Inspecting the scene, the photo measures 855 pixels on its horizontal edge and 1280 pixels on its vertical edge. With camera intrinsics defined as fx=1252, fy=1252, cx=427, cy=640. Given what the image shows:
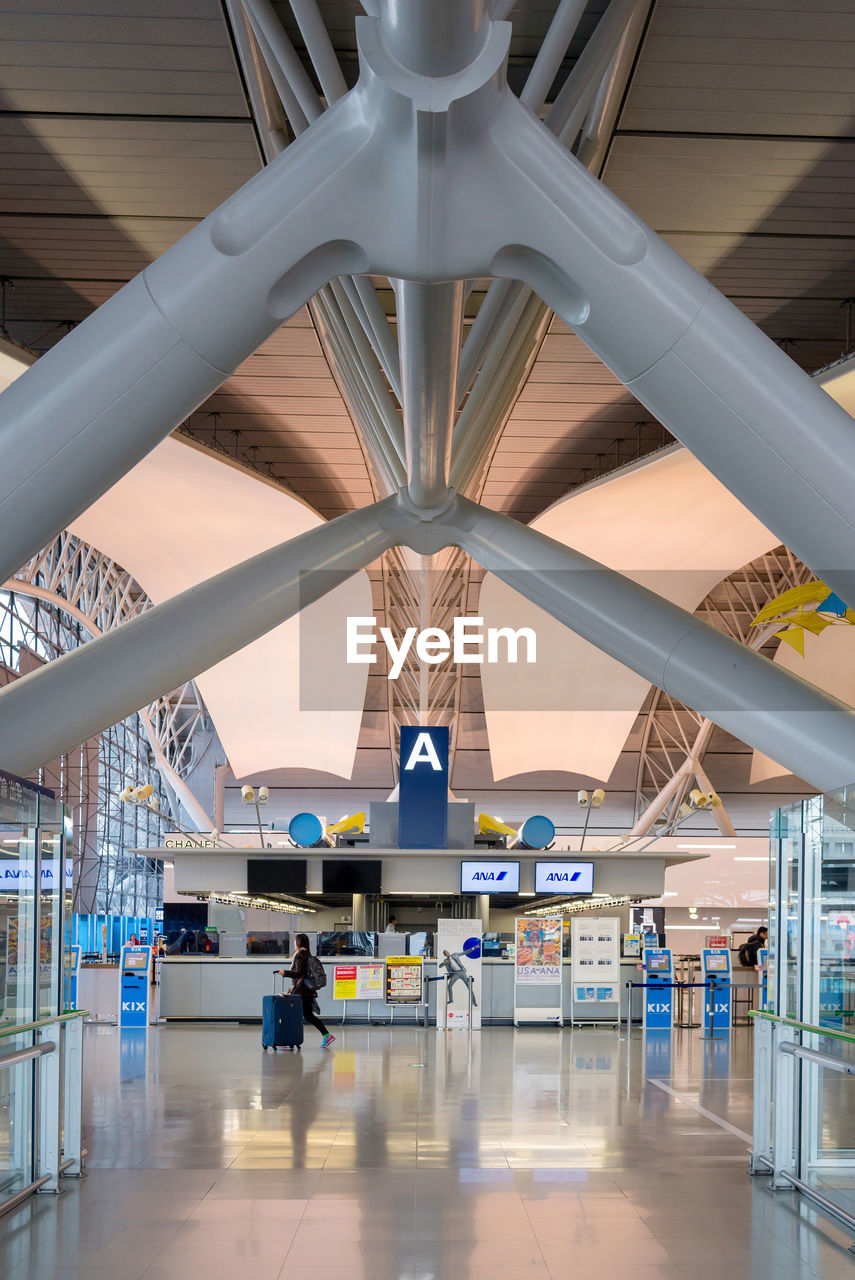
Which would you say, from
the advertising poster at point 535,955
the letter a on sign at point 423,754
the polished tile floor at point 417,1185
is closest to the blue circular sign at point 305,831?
the letter a on sign at point 423,754

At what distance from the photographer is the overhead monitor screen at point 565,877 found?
75.2 ft

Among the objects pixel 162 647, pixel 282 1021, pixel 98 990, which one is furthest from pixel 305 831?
pixel 162 647

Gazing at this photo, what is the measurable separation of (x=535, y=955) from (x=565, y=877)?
2287mm

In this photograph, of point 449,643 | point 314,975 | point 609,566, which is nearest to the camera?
point 314,975

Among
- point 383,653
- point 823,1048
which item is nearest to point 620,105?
point 823,1048

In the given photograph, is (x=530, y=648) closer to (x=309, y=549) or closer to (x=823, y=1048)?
(x=309, y=549)

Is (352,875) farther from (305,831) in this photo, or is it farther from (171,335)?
(171,335)

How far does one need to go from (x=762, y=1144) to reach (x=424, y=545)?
7.71 metres

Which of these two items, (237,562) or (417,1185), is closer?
(417,1185)

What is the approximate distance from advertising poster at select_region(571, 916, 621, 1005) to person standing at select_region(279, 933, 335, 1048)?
16.7ft

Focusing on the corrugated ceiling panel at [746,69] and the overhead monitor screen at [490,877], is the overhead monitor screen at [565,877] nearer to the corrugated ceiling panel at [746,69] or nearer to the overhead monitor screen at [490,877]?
the overhead monitor screen at [490,877]

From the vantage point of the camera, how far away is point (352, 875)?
22.6 m

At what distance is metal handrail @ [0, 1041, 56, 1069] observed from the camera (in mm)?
6691

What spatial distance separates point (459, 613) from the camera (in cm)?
4025
